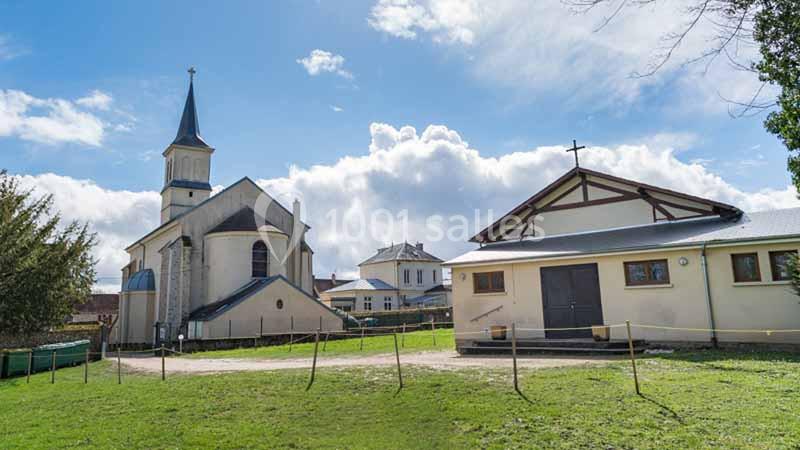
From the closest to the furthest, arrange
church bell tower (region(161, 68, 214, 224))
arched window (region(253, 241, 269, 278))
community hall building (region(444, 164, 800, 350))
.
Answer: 1. community hall building (region(444, 164, 800, 350))
2. arched window (region(253, 241, 269, 278))
3. church bell tower (region(161, 68, 214, 224))

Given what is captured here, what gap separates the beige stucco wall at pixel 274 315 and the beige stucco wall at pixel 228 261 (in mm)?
3395

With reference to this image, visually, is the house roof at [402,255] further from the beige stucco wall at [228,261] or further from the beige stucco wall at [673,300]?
the beige stucco wall at [673,300]

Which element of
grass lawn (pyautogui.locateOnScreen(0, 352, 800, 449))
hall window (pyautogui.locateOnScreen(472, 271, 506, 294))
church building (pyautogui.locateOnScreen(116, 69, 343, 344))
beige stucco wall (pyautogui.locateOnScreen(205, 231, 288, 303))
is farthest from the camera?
beige stucco wall (pyautogui.locateOnScreen(205, 231, 288, 303))

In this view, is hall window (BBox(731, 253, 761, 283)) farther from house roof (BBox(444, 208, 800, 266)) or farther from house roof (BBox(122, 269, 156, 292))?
house roof (BBox(122, 269, 156, 292))

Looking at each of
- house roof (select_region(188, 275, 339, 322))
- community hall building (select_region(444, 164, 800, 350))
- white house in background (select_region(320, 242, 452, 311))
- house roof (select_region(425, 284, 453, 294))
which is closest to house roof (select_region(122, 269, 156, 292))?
house roof (select_region(188, 275, 339, 322))

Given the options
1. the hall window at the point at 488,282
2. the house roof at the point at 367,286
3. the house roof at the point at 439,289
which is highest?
the house roof at the point at 367,286

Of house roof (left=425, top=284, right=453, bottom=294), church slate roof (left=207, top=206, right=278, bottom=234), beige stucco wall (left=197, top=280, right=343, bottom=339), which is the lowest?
beige stucco wall (left=197, top=280, right=343, bottom=339)

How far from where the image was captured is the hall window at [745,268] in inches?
567

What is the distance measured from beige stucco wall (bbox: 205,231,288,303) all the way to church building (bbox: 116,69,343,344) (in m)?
0.06

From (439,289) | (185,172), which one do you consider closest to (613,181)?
(185,172)

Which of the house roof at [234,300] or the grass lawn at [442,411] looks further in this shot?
the house roof at [234,300]

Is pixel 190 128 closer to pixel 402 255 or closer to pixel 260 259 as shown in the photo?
pixel 260 259

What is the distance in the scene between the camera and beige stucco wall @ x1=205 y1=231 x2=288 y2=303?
31.3 m

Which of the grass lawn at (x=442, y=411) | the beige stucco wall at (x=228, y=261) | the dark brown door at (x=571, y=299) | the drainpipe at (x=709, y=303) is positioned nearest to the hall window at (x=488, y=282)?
the dark brown door at (x=571, y=299)
